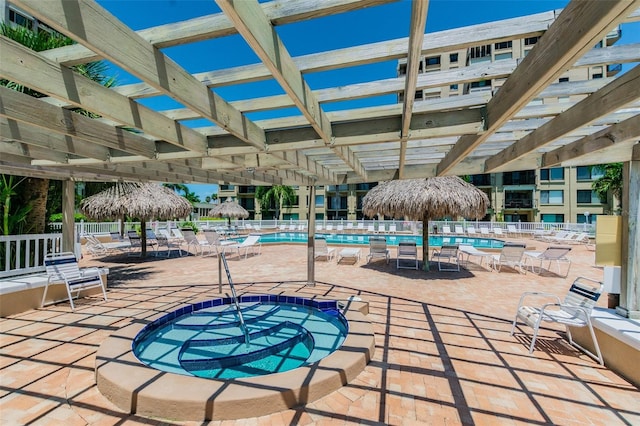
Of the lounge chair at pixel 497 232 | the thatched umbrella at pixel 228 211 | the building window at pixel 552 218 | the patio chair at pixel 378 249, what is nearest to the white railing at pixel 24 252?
the patio chair at pixel 378 249

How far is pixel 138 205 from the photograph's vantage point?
1162 centimetres

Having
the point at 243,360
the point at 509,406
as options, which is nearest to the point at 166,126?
the point at 243,360

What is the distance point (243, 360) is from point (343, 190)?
38.2 meters

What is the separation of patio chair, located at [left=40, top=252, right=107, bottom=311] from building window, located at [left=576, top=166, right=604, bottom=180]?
42439 mm

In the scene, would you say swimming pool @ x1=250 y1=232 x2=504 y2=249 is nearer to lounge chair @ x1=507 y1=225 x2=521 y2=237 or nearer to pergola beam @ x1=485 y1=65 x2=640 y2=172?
lounge chair @ x1=507 y1=225 x2=521 y2=237

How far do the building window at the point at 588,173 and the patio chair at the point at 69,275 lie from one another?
4244 centimetres

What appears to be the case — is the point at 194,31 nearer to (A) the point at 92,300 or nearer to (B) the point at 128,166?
(B) the point at 128,166

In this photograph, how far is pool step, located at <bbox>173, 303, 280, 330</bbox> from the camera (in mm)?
4879

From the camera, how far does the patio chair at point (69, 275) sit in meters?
5.42

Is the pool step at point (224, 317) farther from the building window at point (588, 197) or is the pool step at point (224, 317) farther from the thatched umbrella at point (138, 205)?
the building window at point (588, 197)

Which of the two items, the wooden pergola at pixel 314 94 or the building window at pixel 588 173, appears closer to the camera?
the wooden pergola at pixel 314 94

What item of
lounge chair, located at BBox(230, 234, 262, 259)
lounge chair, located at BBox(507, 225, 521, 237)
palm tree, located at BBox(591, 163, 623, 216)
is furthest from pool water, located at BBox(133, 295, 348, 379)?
palm tree, located at BBox(591, 163, 623, 216)

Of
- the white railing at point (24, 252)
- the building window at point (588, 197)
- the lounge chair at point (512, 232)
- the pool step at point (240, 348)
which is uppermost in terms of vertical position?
the building window at point (588, 197)

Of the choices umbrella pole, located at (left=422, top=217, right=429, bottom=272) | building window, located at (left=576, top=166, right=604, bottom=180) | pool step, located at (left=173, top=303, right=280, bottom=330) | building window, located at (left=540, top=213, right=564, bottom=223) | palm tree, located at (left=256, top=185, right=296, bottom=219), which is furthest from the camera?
palm tree, located at (left=256, top=185, right=296, bottom=219)
